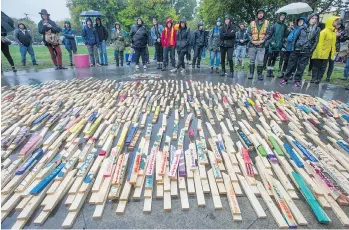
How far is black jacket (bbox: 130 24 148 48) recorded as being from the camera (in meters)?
10.8

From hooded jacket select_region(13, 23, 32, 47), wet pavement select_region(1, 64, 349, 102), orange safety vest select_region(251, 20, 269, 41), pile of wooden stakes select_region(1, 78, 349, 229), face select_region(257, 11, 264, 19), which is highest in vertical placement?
face select_region(257, 11, 264, 19)

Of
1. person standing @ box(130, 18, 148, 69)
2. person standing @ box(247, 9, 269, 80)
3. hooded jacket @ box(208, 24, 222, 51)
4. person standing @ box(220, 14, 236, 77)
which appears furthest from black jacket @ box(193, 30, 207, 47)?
person standing @ box(247, 9, 269, 80)

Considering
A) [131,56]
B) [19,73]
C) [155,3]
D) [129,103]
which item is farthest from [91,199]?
[155,3]

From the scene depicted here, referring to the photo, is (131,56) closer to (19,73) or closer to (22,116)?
(19,73)

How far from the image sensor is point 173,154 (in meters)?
3.34

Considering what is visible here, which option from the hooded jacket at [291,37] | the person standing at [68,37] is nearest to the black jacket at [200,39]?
the hooded jacket at [291,37]

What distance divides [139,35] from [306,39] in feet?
24.0

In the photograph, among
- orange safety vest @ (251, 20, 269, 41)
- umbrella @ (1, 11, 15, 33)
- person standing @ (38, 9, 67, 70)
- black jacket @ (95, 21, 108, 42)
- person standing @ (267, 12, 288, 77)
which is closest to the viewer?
orange safety vest @ (251, 20, 269, 41)

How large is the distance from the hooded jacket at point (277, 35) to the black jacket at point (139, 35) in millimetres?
5888

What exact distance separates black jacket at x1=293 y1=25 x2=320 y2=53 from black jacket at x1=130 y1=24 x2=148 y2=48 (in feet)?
22.5

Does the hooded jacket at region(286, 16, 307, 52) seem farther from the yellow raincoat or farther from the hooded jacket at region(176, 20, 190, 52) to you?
the hooded jacket at region(176, 20, 190, 52)

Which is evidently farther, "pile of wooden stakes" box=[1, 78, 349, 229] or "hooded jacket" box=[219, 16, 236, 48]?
"hooded jacket" box=[219, 16, 236, 48]

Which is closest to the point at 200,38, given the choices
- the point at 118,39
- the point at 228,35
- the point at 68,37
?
the point at 228,35

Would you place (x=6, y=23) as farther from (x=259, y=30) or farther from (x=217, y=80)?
(x=259, y=30)
